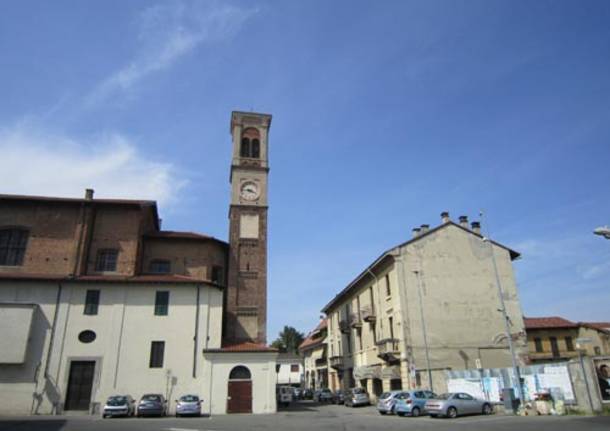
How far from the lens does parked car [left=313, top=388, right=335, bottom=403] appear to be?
135 ft

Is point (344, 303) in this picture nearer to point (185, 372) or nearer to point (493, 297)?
point (493, 297)

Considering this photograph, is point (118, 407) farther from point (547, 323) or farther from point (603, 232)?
point (547, 323)

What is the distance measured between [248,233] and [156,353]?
12.0 metres

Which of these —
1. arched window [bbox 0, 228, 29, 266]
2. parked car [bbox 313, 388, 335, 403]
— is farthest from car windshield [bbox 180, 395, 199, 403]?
parked car [bbox 313, 388, 335, 403]

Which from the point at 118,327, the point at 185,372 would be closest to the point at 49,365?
the point at 118,327

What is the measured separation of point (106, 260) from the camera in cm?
3256

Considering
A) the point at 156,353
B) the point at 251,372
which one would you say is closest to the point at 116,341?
the point at 156,353

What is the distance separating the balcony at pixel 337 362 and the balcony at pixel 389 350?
47.0 feet

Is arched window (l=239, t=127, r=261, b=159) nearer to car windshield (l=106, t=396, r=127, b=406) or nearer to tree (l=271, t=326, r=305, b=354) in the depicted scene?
car windshield (l=106, t=396, r=127, b=406)

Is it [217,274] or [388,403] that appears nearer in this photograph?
[388,403]

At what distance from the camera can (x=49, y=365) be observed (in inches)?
1065

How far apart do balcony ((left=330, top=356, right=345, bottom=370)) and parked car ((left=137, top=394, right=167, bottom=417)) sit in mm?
23502

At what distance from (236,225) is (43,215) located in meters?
14.6

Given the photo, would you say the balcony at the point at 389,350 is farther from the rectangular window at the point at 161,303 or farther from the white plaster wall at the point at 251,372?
the rectangular window at the point at 161,303
